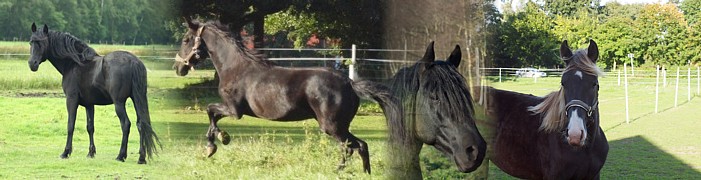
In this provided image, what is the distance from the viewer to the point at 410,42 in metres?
2.53

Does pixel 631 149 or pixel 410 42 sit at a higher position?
pixel 410 42

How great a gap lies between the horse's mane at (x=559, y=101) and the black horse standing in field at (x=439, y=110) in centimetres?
116

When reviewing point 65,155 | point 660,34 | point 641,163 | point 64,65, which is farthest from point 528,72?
point 641,163

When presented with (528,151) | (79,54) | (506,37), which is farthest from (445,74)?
(79,54)

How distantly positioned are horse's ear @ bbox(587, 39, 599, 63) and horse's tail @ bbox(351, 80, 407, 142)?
1170 mm

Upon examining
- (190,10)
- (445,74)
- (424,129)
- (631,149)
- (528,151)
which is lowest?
Result: (631,149)

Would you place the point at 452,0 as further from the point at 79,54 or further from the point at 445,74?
the point at 79,54

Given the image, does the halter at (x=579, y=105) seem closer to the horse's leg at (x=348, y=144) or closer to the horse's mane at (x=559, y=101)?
the horse's mane at (x=559, y=101)

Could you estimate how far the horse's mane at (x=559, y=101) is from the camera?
3277mm

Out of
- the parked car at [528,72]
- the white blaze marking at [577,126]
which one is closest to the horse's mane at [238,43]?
the parked car at [528,72]

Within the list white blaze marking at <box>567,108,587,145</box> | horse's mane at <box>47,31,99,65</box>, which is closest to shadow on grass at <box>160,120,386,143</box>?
white blaze marking at <box>567,108,587,145</box>

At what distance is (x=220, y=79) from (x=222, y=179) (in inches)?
12.1

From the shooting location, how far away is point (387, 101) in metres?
2.29

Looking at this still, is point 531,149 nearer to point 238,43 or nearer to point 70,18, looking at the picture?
point 238,43
